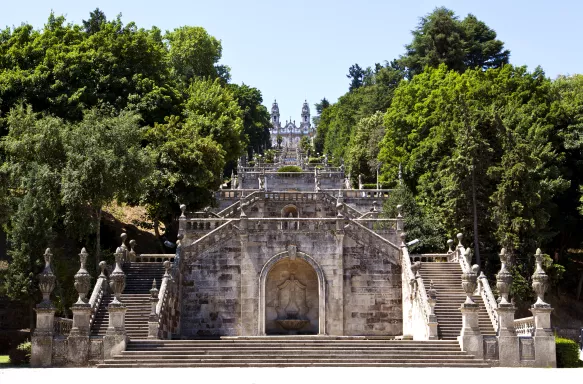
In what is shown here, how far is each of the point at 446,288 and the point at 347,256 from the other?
15.6 ft

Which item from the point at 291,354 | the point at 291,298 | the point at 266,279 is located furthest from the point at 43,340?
the point at 291,298

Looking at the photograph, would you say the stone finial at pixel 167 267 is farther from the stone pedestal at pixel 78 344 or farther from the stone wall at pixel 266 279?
the stone pedestal at pixel 78 344

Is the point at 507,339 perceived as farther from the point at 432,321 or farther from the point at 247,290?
the point at 247,290

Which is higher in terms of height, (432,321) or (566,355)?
(432,321)

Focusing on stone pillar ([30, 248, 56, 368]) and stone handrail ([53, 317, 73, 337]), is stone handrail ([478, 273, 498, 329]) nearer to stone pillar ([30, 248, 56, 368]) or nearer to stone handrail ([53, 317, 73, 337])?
stone handrail ([53, 317, 73, 337])

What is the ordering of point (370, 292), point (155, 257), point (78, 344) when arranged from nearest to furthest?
1. point (78, 344)
2. point (155, 257)
3. point (370, 292)

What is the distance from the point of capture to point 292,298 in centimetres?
4119

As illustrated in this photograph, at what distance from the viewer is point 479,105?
2051 inches

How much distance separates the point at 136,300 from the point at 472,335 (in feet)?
43.9

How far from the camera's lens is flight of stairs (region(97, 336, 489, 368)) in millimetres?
29656

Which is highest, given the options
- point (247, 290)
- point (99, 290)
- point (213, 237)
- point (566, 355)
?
point (213, 237)

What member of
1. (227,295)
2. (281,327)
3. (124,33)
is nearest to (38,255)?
(227,295)

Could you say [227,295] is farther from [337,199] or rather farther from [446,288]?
[337,199]

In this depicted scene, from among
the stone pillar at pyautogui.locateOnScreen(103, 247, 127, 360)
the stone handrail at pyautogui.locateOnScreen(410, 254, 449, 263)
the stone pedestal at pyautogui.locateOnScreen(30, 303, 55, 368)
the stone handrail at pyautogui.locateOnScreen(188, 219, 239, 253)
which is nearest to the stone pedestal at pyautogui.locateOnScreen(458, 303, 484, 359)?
the stone handrail at pyautogui.locateOnScreen(410, 254, 449, 263)
